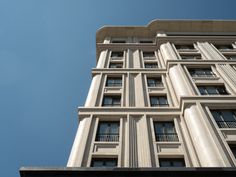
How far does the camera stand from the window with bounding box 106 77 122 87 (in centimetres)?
2012

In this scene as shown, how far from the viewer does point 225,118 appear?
562 inches

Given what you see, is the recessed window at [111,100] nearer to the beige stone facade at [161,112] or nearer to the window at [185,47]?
the beige stone facade at [161,112]

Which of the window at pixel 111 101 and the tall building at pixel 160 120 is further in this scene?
the window at pixel 111 101

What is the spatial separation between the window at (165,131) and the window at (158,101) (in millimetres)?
2409

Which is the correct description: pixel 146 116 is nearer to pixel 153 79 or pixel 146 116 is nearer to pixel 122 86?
pixel 122 86

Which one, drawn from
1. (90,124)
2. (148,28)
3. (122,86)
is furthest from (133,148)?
(148,28)

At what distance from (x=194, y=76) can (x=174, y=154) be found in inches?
360

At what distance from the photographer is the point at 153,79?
70.0 ft

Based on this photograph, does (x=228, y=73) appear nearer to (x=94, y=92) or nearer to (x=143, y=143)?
(x=94, y=92)

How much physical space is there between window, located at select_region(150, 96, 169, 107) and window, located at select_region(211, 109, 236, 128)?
346 cm

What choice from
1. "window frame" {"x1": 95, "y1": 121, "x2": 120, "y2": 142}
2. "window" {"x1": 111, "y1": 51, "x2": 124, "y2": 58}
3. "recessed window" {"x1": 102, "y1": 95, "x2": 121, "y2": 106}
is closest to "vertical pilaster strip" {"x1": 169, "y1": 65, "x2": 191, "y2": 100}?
"recessed window" {"x1": 102, "y1": 95, "x2": 121, "y2": 106}

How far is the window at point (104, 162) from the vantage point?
11.9 m

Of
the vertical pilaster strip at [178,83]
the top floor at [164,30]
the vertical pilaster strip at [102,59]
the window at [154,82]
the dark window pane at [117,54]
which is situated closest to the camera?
the vertical pilaster strip at [178,83]

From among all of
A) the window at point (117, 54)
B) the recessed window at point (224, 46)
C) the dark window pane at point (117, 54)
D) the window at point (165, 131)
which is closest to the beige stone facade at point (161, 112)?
the window at point (165, 131)
